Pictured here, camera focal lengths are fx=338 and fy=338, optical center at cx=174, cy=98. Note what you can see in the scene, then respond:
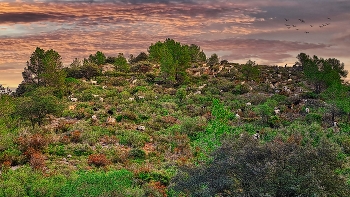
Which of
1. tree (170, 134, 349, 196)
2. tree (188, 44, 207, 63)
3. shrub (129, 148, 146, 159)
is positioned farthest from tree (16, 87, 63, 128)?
tree (188, 44, 207, 63)

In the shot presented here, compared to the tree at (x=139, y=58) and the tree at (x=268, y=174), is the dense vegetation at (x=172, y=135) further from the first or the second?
the tree at (x=139, y=58)

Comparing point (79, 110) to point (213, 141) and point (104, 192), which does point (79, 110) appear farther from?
point (104, 192)

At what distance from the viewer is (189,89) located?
2603 inches

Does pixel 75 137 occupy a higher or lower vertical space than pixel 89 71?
lower

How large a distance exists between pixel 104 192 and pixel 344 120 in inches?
1388

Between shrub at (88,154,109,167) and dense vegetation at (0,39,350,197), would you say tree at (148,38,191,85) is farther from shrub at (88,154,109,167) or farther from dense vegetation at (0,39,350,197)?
shrub at (88,154,109,167)

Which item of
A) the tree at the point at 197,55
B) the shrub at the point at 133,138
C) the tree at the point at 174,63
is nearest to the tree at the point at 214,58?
the tree at the point at 197,55

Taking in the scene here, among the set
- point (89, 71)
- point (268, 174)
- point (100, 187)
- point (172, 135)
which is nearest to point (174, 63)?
point (89, 71)

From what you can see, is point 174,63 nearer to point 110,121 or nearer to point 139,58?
point 110,121

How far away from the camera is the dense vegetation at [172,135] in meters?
14.9

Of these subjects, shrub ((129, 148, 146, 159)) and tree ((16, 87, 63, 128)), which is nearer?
shrub ((129, 148, 146, 159))

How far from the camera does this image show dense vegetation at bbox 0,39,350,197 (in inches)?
585

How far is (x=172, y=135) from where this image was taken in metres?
36.4

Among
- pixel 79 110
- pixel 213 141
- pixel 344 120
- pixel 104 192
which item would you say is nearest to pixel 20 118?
pixel 79 110
